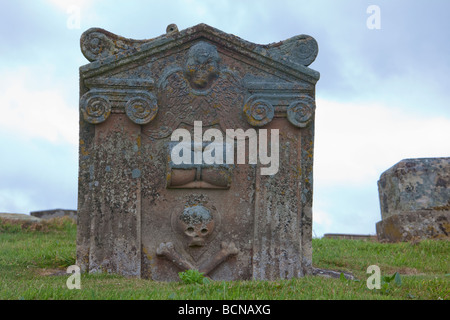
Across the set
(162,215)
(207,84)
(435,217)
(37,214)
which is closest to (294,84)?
(207,84)

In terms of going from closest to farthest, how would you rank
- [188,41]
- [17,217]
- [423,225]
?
[188,41]
[423,225]
[17,217]

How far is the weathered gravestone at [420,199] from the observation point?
29.2 feet

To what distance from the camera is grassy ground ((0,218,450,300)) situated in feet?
14.3

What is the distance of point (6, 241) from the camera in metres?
8.73

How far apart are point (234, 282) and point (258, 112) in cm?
197

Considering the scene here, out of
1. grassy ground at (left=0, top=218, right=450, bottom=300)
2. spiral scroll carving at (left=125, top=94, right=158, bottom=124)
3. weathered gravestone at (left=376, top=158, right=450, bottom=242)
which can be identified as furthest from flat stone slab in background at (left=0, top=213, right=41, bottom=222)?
weathered gravestone at (left=376, top=158, right=450, bottom=242)

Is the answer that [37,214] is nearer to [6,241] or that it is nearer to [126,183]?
[6,241]

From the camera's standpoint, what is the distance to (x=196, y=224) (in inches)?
230

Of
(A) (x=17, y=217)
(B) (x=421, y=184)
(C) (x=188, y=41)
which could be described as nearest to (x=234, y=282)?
(C) (x=188, y=41)

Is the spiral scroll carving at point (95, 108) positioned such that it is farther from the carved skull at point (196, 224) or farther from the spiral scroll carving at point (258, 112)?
the spiral scroll carving at point (258, 112)

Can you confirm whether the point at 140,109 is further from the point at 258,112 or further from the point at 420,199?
the point at 420,199

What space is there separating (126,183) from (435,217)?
5181mm

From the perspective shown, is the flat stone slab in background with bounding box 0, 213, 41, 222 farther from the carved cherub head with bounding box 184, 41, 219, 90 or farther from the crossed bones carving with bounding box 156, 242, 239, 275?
the carved cherub head with bounding box 184, 41, 219, 90

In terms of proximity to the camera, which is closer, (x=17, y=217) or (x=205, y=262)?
(x=205, y=262)
